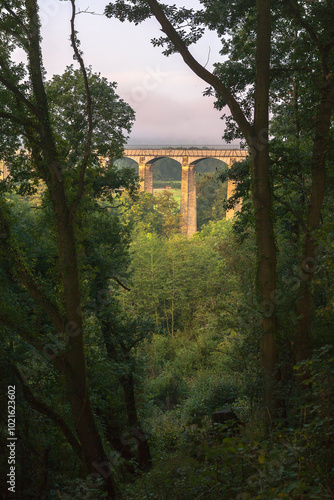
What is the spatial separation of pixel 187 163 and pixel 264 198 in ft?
126

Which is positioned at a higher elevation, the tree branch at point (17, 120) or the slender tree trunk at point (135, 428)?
the tree branch at point (17, 120)

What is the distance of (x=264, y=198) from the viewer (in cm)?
717

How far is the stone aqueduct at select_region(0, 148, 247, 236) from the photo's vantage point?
145ft

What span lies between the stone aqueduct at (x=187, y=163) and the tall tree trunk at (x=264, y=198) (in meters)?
36.6

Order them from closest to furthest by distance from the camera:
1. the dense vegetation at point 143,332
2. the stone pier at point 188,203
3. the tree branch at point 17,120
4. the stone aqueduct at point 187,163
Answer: the dense vegetation at point 143,332, the tree branch at point 17,120, the stone pier at point 188,203, the stone aqueduct at point 187,163

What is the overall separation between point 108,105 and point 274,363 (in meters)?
8.46

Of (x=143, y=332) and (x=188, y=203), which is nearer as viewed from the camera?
(x=143, y=332)

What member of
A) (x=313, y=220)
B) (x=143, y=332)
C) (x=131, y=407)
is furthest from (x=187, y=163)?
(x=313, y=220)

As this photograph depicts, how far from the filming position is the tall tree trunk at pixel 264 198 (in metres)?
7.00

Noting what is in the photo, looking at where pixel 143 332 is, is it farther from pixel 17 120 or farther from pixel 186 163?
pixel 186 163

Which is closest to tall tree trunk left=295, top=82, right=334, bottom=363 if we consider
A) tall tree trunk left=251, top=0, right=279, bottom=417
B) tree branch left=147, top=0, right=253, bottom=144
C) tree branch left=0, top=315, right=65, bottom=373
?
tall tree trunk left=251, top=0, right=279, bottom=417

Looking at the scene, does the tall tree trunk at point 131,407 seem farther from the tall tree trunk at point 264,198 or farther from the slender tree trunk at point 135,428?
the tall tree trunk at point 264,198

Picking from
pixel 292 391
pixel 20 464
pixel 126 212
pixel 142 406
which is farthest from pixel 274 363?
pixel 126 212

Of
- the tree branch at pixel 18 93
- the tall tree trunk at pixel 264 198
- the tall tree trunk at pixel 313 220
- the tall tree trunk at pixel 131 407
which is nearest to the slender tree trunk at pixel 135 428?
the tall tree trunk at pixel 131 407
